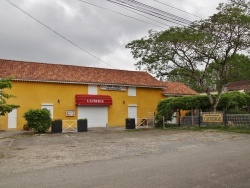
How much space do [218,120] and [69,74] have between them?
14.9m

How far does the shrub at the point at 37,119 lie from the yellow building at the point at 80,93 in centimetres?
448

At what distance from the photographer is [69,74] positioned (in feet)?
96.2

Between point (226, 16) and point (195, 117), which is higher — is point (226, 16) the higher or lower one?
the higher one

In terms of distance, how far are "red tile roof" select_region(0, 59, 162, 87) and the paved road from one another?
1896cm

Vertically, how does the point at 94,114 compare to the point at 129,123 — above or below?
above

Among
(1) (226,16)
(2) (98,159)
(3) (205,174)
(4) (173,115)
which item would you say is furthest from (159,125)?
(3) (205,174)

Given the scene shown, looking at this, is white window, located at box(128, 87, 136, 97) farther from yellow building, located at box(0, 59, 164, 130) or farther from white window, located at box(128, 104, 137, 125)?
white window, located at box(128, 104, 137, 125)

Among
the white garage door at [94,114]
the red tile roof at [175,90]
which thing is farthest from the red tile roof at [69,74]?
the white garage door at [94,114]

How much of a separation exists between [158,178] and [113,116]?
2345cm

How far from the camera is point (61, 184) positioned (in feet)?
22.3

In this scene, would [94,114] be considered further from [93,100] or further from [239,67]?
[239,67]

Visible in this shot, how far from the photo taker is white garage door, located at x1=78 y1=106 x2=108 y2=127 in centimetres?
2891

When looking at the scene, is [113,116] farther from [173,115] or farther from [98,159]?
[98,159]

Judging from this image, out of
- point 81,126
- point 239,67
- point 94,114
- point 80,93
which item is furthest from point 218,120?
point 80,93
